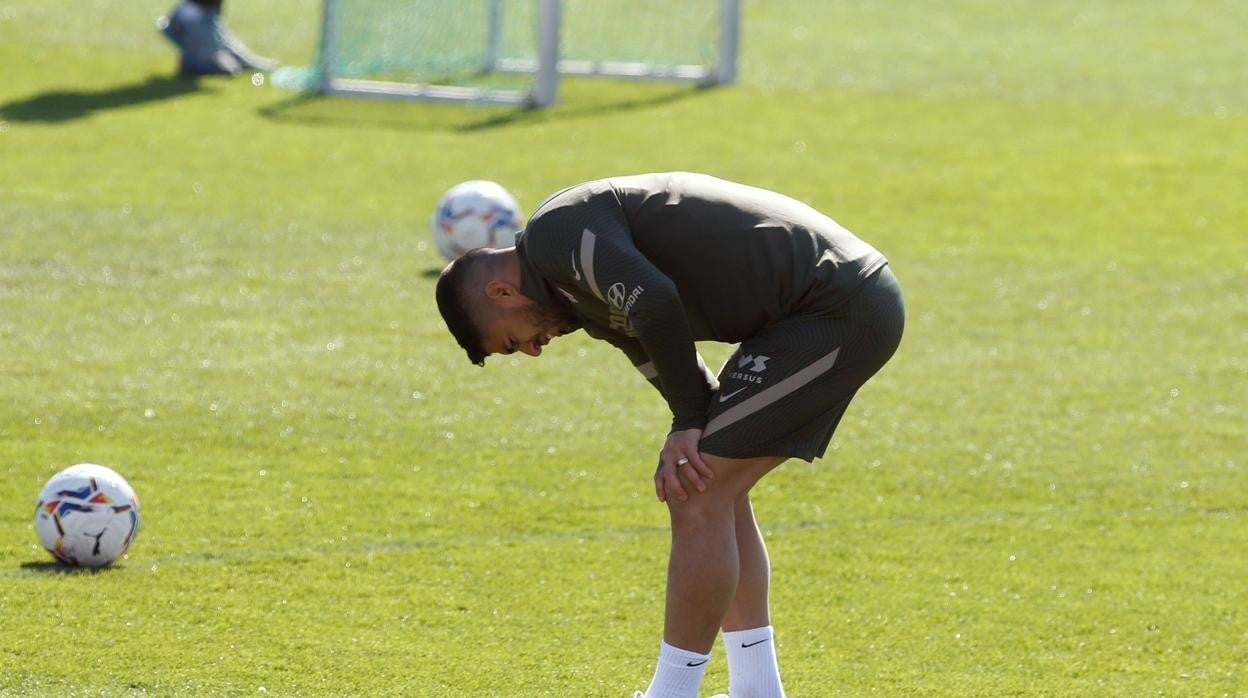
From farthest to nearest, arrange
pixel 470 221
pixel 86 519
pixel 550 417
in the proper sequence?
1. pixel 470 221
2. pixel 550 417
3. pixel 86 519

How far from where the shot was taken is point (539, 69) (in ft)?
55.7

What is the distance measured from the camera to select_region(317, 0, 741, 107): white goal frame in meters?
16.9

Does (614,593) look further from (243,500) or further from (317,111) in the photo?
(317,111)

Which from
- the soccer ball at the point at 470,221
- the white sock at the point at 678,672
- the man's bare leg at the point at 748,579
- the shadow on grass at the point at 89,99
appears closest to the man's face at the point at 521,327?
the man's bare leg at the point at 748,579

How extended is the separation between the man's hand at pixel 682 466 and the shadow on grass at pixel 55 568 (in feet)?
7.88

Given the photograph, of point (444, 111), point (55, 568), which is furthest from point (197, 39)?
point (55, 568)

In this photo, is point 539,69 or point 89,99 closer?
point 89,99

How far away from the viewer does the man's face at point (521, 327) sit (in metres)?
4.43

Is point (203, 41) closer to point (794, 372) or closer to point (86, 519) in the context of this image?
point (86, 519)

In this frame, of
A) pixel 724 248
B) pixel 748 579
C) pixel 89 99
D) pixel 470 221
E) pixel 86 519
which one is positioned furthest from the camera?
pixel 89 99

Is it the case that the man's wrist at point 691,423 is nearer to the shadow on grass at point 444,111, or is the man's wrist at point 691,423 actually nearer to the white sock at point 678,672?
the white sock at point 678,672

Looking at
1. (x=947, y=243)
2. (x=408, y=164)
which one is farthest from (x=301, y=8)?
(x=947, y=243)

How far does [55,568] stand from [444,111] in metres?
11.5

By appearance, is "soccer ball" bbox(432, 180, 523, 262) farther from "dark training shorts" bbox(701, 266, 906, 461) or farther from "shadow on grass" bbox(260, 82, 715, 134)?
"dark training shorts" bbox(701, 266, 906, 461)
